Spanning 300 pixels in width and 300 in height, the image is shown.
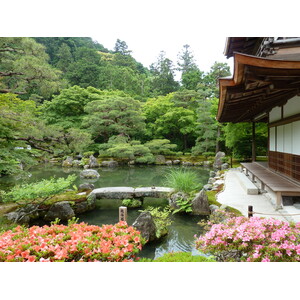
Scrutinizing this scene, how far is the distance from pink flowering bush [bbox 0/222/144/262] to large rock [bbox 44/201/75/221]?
2639 mm

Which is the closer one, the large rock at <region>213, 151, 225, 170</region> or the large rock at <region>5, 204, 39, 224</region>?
the large rock at <region>5, 204, 39, 224</region>

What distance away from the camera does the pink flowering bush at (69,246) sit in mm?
2109

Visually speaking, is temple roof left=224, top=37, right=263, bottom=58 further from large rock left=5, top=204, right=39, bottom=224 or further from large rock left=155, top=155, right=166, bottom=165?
large rock left=155, top=155, right=166, bottom=165

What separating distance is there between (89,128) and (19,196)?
392 inches

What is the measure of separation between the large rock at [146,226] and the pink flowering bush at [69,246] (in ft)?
4.59

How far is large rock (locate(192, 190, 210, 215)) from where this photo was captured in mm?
4953

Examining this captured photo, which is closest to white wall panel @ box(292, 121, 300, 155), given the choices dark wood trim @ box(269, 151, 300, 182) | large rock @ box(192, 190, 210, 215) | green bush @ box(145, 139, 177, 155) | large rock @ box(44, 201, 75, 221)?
dark wood trim @ box(269, 151, 300, 182)

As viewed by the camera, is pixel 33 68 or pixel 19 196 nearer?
pixel 19 196

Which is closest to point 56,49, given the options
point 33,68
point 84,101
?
point 33,68

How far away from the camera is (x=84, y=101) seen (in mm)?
15414

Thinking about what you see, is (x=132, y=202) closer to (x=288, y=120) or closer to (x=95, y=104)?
(x=288, y=120)

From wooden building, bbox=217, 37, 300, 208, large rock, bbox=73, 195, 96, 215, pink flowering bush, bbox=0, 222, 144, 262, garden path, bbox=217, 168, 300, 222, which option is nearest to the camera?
pink flowering bush, bbox=0, 222, 144, 262

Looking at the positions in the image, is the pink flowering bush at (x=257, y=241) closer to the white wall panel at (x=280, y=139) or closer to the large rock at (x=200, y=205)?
the large rock at (x=200, y=205)

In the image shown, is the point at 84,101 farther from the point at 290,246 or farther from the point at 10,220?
the point at 290,246
